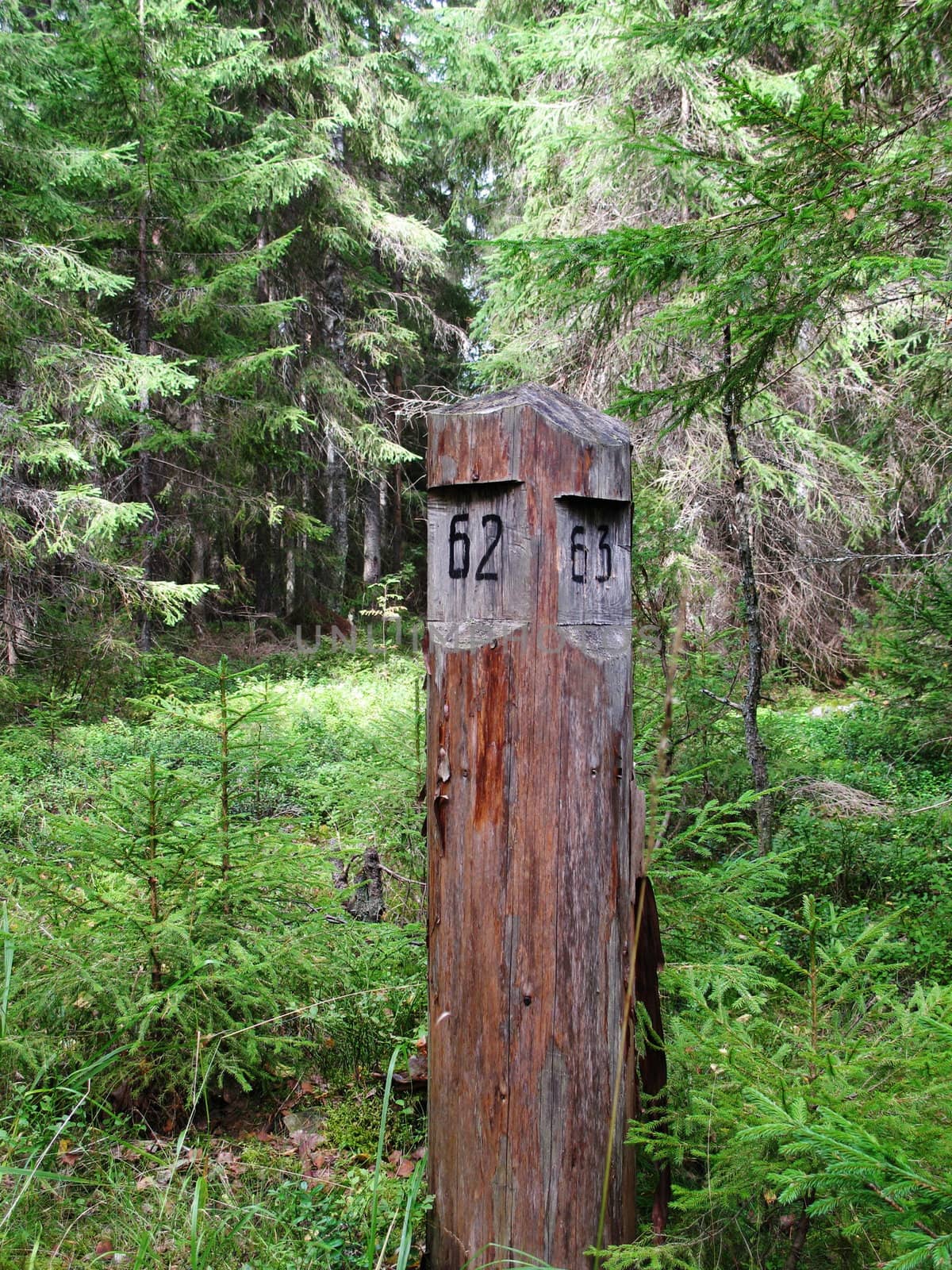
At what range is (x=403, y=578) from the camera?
60.8ft

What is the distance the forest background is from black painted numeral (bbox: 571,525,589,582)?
0.40 m

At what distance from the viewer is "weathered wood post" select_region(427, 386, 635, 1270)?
1.75m

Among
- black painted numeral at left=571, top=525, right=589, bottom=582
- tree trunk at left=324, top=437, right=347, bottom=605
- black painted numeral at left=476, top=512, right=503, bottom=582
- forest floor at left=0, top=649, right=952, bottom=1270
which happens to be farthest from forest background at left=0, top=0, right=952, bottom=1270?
black painted numeral at left=476, top=512, right=503, bottom=582

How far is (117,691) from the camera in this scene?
955cm

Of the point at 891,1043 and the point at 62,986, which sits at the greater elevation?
the point at 891,1043

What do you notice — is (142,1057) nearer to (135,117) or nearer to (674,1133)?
(674,1133)

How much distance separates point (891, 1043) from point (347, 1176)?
165cm

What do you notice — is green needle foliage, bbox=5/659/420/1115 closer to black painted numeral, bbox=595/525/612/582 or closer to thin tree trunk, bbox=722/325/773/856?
black painted numeral, bbox=595/525/612/582

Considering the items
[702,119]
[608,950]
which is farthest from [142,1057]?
[702,119]

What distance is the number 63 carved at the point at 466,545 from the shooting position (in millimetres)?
1850

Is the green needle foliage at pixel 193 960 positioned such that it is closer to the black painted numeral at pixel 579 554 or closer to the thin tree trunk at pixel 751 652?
the black painted numeral at pixel 579 554

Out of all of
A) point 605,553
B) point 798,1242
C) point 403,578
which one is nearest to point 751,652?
point 605,553

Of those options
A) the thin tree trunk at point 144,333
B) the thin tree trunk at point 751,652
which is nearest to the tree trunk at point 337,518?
the thin tree trunk at point 144,333

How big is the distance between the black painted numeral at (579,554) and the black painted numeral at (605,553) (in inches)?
1.9
